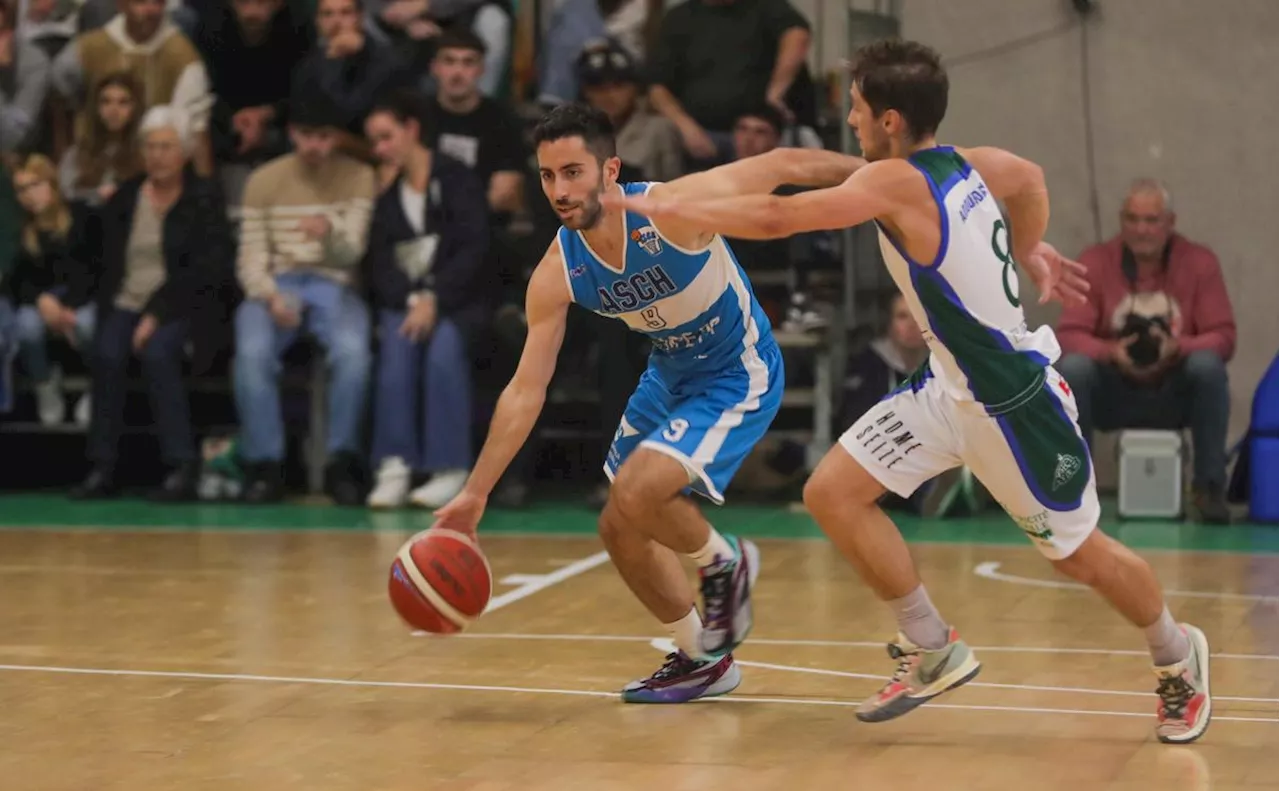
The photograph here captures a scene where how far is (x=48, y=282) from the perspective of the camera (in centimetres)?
1200

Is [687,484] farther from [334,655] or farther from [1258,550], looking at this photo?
[1258,550]

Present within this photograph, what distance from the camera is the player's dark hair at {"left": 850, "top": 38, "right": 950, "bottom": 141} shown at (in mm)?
5238

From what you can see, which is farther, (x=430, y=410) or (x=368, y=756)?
(x=430, y=410)

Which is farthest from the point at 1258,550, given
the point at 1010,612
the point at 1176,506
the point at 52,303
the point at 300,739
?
the point at 52,303

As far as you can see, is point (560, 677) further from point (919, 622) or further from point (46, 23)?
point (46, 23)

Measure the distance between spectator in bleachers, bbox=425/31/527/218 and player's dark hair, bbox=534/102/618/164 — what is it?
5301 millimetres

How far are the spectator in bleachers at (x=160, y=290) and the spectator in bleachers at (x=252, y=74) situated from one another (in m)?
0.42

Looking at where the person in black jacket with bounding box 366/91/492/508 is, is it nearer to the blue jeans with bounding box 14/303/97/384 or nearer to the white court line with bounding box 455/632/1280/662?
the blue jeans with bounding box 14/303/97/384

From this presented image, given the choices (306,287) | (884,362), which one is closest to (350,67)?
(306,287)

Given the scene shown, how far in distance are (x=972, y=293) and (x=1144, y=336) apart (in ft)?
16.9

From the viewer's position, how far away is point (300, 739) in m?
5.49

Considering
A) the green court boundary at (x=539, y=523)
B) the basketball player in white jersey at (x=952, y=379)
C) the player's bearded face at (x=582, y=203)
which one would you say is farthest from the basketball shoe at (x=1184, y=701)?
the green court boundary at (x=539, y=523)

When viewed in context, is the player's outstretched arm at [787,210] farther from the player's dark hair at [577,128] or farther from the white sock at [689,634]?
the white sock at [689,634]

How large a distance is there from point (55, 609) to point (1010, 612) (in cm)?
370
